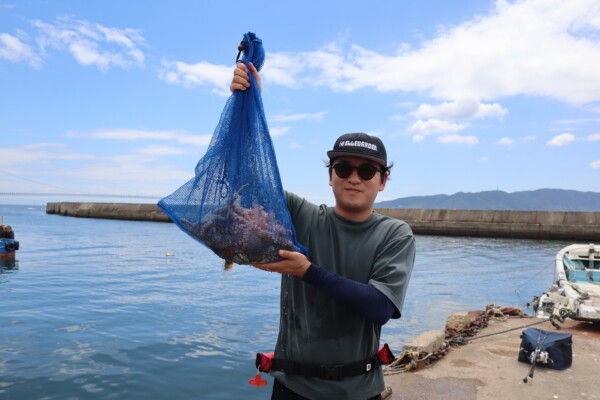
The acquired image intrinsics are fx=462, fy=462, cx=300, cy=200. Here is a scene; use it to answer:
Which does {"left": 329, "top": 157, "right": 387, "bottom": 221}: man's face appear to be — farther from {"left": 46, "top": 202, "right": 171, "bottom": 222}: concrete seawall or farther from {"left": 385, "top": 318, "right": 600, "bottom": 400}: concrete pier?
{"left": 46, "top": 202, "right": 171, "bottom": 222}: concrete seawall

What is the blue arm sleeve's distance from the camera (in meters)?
1.92

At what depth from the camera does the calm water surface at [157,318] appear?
799cm

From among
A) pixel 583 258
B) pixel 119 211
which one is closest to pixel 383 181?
pixel 583 258

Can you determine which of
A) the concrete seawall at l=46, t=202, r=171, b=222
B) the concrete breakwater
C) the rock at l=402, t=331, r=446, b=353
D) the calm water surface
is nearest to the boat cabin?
the calm water surface

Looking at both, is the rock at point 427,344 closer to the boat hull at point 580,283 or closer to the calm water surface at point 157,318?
the calm water surface at point 157,318

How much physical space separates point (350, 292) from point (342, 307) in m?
0.26

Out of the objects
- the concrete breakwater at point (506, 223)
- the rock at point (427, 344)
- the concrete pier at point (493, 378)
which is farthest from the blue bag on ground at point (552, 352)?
the concrete breakwater at point (506, 223)

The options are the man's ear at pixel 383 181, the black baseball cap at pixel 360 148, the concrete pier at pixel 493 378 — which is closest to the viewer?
the black baseball cap at pixel 360 148

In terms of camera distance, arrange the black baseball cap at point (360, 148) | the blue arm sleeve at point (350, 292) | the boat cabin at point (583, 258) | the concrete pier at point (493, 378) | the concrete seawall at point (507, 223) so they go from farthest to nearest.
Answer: the concrete seawall at point (507, 223) < the boat cabin at point (583, 258) < the concrete pier at point (493, 378) < the black baseball cap at point (360, 148) < the blue arm sleeve at point (350, 292)

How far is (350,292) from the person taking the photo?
6.31 feet

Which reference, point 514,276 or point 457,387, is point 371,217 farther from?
point 514,276

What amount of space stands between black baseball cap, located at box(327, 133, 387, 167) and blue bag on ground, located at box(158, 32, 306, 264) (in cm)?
32

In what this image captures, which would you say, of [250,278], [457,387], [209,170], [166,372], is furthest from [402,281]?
[250,278]

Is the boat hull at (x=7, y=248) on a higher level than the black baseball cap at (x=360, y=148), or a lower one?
lower
